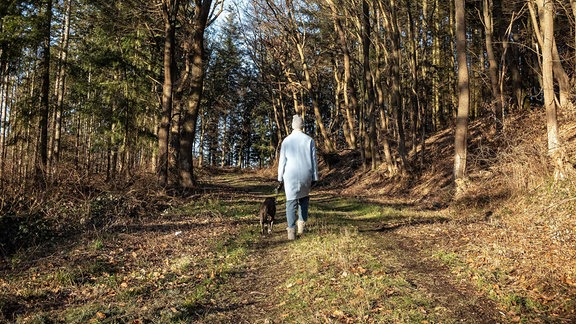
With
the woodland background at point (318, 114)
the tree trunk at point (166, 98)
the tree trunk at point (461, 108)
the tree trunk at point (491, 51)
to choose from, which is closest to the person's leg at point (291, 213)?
the woodland background at point (318, 114)

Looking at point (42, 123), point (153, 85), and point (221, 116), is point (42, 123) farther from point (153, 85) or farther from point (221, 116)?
point (221, 116)

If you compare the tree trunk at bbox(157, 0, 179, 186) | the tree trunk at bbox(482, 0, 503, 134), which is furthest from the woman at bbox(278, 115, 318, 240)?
the tree trunk at bbox(482, 0, 503, 134)

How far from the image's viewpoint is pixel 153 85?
21.9m

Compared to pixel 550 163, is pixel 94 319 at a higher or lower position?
lower

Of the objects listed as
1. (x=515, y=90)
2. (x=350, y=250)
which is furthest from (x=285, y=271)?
(x=515, y=90)

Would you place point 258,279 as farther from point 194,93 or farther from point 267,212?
point 194,93

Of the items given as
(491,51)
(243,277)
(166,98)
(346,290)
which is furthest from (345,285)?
(491,51)

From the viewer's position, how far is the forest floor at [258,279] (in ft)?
12.8

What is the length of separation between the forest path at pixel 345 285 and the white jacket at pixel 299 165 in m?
0.92

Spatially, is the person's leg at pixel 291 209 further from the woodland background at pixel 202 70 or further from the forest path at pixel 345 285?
the woodland background at pixel 202 70

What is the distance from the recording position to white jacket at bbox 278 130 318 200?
6914 millimetres

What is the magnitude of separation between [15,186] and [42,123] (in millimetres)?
5361

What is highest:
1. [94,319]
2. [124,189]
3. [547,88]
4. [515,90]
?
[515,90]

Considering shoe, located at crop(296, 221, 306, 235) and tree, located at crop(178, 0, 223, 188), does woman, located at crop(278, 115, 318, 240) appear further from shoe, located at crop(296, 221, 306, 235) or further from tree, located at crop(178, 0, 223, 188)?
tree, located at crop(178, 0, 223, 188)
